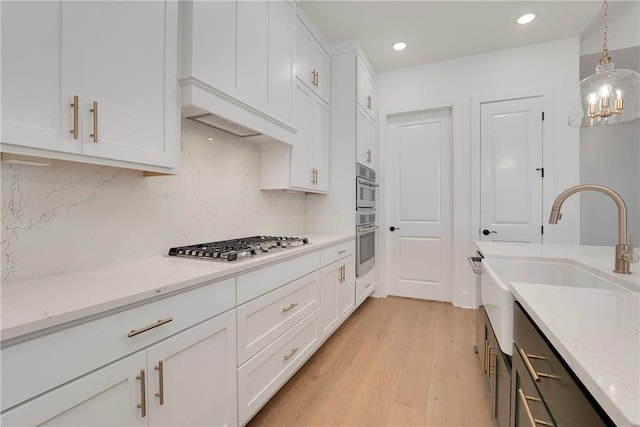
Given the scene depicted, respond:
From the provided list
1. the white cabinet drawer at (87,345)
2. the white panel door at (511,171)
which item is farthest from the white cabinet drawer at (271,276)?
the white panel door at (511,171)

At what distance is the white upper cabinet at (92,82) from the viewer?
0.90m

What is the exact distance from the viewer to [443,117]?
3.59 metres

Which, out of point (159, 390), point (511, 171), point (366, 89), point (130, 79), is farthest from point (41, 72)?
point (511, 171)

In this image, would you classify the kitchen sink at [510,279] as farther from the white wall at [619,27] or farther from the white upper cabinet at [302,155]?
the white wall at [619,27]

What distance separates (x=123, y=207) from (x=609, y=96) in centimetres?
292

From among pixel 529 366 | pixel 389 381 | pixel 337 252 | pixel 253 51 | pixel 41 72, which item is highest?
pixel 253 51

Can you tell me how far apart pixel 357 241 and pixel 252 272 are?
180 centimetres

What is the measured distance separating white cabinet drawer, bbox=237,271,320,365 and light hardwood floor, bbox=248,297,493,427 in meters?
0.43

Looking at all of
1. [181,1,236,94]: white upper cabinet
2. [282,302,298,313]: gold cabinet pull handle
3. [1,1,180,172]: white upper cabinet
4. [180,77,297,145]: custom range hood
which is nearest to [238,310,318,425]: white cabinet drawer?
[282,302,298,313]: gold cabinet pull handle

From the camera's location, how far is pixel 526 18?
2744 millimetres

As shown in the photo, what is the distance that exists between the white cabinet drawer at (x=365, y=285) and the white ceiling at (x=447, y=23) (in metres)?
2.46

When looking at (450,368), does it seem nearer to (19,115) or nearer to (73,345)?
(73,345)

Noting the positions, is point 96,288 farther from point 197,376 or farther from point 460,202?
point 460,202

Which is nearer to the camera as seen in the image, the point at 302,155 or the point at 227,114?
the point at 227,114
